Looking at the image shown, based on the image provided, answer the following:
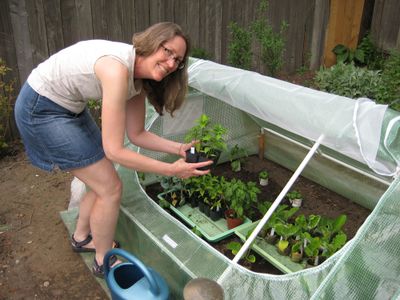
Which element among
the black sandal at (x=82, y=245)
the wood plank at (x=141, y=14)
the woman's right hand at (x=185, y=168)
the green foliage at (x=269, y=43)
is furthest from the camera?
the green foliage at (x=269, y=43)

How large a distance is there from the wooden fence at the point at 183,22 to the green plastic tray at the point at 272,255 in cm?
270

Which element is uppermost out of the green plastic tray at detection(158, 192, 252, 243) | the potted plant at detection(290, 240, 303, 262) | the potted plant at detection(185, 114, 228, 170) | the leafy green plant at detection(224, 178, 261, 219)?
the potted plant at detection(185, 114, 228, 170)

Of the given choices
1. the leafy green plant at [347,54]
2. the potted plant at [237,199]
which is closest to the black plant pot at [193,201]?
the potted plant at [237,199]

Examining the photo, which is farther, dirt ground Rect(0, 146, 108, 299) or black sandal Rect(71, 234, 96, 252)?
black sandal Rect(71, 234, 96, 252)

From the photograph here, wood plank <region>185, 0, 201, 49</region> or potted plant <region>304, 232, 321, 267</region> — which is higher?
wood plank <region>185, 0, 201, 49</region>

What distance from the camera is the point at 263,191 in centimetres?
312

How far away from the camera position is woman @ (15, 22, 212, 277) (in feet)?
5.47

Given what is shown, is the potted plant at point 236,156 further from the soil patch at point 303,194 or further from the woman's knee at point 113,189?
the woman's knee at point 113,189

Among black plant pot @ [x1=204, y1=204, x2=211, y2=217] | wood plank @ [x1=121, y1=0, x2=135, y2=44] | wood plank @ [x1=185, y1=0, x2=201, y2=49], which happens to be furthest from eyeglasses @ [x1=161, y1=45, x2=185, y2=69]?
wood plank @ [x1=185, y1=0, x2=201, y2=49]

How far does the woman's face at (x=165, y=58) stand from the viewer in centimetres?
167

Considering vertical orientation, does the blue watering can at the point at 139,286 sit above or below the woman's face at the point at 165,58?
below

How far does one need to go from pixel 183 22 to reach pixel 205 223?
2.80m

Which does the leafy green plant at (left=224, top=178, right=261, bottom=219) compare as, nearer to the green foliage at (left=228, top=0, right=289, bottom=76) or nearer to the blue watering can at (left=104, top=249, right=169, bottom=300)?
the blue watering can at (left=104, top=249, right=169, bottom=300)

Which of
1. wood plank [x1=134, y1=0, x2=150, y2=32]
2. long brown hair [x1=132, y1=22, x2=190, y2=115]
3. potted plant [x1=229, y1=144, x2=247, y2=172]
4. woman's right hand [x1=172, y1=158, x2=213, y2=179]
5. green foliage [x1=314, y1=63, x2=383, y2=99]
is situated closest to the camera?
long brown hair [x1=132, y1=22, x2=190, y2=115]
